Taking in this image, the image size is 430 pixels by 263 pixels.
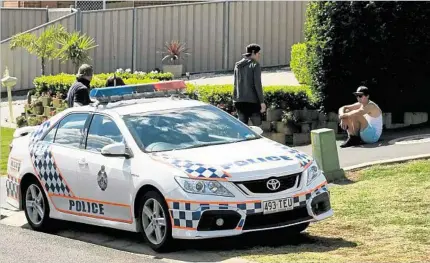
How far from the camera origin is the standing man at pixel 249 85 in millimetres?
15297

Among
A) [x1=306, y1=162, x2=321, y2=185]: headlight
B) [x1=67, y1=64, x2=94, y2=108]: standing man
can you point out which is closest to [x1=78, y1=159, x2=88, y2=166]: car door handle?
[x1=306, y1=162, x2=321, y2=185]: headlight

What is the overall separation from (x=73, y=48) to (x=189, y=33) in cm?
507

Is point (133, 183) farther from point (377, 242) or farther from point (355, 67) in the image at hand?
point (355, 67)

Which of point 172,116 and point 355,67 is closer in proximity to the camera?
point 172,116

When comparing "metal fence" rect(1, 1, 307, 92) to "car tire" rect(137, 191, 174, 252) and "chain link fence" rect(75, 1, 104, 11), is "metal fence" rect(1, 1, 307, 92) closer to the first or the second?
"chain link fence" rect(75, 1, 104, 11)

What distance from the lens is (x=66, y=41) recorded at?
81.2ft

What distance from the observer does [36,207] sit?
11.8 m

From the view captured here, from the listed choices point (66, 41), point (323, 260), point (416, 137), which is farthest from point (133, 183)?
point (66, 41)

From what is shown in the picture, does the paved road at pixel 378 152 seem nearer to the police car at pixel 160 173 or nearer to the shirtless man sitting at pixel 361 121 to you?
the shirtless man sitting at pixel 361 121

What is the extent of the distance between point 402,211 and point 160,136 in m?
2.59

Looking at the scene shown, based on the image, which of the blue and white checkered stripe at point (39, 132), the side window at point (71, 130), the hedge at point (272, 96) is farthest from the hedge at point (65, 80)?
the side window at point (71, 130)

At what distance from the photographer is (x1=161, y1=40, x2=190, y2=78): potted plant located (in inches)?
1123

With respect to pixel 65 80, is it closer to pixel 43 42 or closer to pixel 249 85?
pixel 43 42

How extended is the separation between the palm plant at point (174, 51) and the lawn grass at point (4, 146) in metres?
7.70
